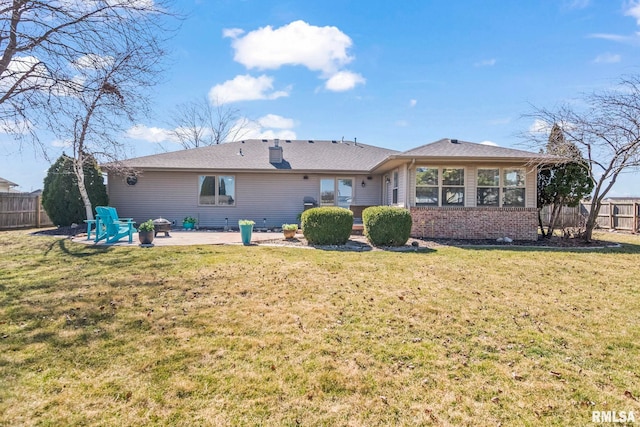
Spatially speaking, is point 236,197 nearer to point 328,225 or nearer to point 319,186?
point 319,186

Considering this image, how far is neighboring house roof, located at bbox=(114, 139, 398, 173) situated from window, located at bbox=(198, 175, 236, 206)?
72 centimetres

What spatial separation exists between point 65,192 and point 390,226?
12.4 metres

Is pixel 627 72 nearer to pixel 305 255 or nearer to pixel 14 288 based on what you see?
pixel 305 255

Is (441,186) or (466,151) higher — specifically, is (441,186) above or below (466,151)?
below

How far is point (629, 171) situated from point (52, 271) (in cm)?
1511

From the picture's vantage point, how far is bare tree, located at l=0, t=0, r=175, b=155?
211 inches

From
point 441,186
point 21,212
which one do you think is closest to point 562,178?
point 441,186

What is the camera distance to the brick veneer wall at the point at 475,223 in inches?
445

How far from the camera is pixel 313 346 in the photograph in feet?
11.2

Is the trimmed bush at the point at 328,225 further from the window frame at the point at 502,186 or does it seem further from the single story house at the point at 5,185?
the single story house at the point at 5,185

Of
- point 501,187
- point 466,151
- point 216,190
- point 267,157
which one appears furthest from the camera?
point 267,157

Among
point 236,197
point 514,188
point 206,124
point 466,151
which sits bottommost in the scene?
point 236,197

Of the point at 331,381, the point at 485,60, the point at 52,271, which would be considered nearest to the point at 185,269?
the point at 52,271

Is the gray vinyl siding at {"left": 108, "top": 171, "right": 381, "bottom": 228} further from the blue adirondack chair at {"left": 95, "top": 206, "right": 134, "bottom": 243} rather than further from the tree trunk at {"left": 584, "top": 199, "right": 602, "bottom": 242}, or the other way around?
the tree trunk at {"left": 584, "top": 199, "right": 602, "bottom": 242}
